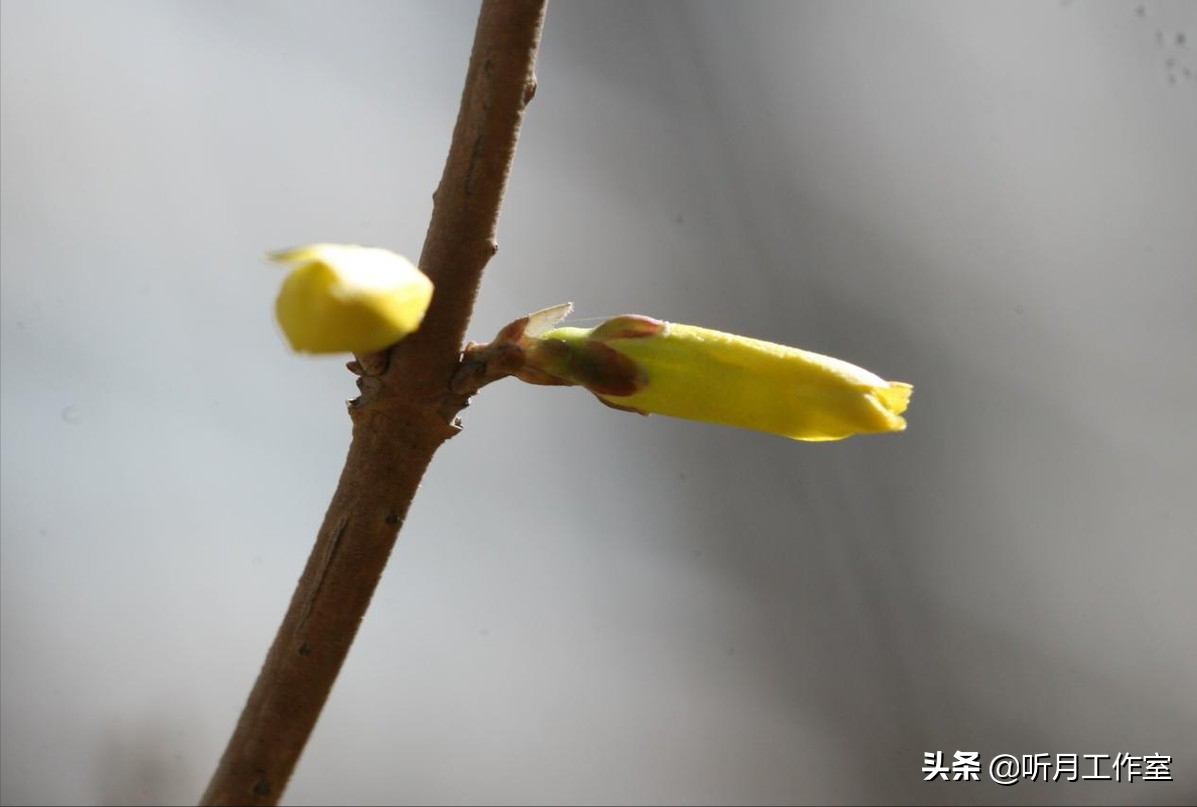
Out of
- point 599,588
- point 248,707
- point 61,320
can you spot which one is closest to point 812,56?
point 599,588

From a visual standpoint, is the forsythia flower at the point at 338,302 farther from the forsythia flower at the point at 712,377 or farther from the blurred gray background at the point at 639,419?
the blurred gray background at the point at 639,419

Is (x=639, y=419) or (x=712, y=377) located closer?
(x=712, y=377)

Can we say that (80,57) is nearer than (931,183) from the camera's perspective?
Yes

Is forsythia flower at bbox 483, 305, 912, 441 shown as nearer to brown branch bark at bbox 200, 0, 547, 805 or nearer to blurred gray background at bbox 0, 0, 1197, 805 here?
brown branch bark at bbox 200, 0, 547, 805

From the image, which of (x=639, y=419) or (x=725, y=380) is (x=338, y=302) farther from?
(x=639, y=419)

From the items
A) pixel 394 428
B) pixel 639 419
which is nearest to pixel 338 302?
pixel 394 428

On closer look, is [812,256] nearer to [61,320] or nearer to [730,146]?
[730,146]
